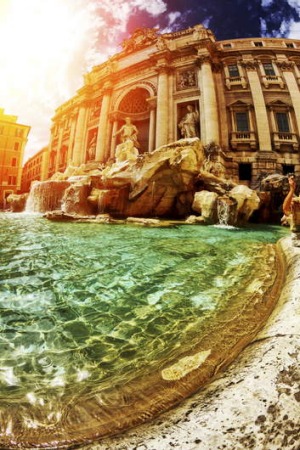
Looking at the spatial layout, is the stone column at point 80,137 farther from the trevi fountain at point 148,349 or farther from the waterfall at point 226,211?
the trevi fountain at point 148,349

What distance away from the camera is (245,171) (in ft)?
60.6

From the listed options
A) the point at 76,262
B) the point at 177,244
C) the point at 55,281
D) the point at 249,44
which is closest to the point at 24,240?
the point at 76,262

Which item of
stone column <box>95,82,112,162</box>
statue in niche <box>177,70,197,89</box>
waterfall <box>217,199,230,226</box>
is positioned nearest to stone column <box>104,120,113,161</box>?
stone column <box>95,82,112,162</box>

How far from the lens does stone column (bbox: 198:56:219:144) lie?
17953 mm

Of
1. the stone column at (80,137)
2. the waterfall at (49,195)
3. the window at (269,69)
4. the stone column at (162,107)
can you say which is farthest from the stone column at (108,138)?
the window at (269,69)

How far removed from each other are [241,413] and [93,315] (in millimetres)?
1519

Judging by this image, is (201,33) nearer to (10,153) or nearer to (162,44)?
(162,44)

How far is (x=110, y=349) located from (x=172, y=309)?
0.78m

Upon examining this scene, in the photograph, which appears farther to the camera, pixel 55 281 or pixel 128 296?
pixel 55 281

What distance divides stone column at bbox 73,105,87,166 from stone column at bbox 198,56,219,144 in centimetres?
1395

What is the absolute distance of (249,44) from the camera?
833 inches

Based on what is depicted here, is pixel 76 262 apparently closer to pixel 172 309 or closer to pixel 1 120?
pixel 172 309

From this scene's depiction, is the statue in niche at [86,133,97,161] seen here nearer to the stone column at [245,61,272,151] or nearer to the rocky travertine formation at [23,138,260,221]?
the rocky travertine formation at [23,138,260,221]

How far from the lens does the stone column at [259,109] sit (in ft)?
59.4
